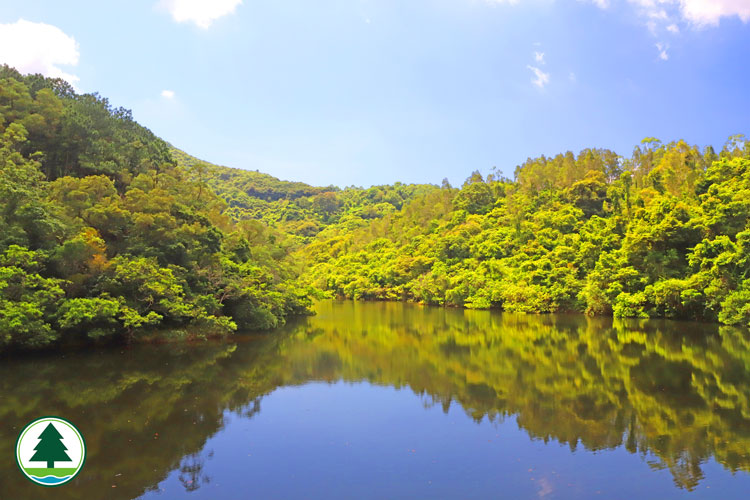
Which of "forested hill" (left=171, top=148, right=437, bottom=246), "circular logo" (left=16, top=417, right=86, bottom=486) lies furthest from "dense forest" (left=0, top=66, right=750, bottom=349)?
"forested hill" (left=171, top=148, right=437, bottom=246)

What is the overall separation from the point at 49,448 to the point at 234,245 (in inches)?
916

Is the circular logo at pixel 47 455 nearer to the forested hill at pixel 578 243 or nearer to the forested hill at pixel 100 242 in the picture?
the forested hill at pixel 100 242

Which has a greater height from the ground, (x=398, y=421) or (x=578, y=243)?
(x=578, y=243)

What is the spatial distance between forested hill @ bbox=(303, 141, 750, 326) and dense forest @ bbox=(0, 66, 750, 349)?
0.51ft

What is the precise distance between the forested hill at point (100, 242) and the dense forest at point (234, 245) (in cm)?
7

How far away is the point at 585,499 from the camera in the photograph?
6.46 m

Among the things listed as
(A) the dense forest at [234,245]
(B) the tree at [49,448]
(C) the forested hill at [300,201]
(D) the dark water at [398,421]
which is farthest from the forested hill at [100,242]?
(C) the forested hill at [300,201]

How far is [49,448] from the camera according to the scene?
6879 mm

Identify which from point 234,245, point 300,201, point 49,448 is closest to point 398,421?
point 49,448

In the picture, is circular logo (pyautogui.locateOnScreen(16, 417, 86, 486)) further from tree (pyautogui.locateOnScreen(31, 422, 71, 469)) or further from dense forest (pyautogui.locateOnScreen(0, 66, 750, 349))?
dense forest (pyautogui.locateOnScreen(0, 66, 750, 349))

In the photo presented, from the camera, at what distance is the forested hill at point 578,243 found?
29.0m

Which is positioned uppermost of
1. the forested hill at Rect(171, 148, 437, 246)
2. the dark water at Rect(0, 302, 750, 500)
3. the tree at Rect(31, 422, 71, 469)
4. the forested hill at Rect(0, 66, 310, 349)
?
the forested hill at Rect(171, 148, 437, 246)

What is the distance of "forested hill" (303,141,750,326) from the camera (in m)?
29.0

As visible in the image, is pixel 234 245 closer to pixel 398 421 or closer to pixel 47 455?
pixel 398 421
